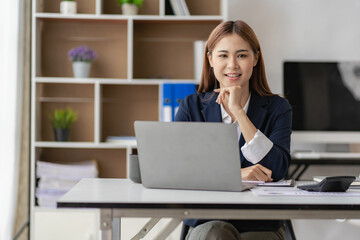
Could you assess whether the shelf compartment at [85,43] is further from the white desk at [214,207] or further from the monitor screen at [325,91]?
the white desk at [214,207]

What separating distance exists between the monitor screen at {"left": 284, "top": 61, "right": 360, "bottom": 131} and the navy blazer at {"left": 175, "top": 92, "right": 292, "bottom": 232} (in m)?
1.80

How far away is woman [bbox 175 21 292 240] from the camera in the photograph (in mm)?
1737

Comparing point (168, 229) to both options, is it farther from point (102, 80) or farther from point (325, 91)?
point (325, 91)

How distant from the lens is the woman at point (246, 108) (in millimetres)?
1737

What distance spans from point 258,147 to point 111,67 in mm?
2224

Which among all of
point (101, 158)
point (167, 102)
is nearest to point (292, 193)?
point (167, 102)

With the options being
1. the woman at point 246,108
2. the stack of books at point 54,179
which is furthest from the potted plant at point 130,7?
the woman at point 246,108

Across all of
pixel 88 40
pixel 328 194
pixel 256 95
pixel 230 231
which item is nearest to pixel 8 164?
pixel 88 40

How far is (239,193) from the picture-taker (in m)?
1.45

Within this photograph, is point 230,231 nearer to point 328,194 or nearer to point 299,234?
point 328,194

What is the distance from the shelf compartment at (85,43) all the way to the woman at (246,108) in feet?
6.00

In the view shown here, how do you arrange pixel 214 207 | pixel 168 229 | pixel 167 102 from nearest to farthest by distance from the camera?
pixel 214 207
pixel 168 229
pixel 167 102

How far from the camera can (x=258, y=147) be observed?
5.78 ft

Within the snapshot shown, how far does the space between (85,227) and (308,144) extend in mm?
1631
